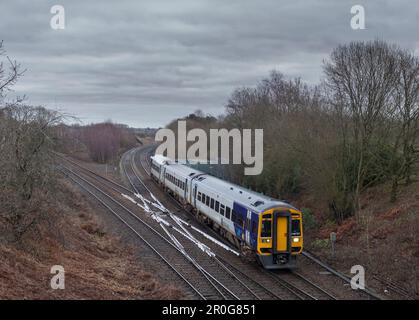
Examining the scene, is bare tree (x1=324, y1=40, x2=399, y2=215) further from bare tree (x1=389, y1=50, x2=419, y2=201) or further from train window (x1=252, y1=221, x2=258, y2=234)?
train window (x1=252, y1=221, x2=258, y2=234)

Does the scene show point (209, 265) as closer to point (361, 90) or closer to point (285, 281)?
point (285, 281)

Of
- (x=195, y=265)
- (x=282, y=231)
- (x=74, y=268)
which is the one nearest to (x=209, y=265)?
(x=195, y=265)

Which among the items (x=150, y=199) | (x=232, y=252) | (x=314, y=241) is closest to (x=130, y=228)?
(x=232, y=252)

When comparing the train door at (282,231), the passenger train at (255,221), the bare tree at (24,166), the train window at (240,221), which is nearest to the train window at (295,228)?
the passenger train at (255,221)

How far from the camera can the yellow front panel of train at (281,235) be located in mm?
17938

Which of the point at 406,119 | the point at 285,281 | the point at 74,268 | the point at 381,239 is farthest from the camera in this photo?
the point at 406,119

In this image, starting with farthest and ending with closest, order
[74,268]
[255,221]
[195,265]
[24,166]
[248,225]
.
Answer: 1. [248,225]
2. [195,265]
3. [255,221]
4. [24,166]
5. [74,268]

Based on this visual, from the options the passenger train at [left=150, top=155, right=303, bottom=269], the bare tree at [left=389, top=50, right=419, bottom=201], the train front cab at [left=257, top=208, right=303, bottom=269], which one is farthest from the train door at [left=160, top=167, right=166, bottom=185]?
the train front cab at [left=257, top=208, right=303, bottom=269]

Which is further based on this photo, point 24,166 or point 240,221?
point 240,221

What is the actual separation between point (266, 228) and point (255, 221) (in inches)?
19.5

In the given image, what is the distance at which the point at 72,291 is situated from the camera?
43.3 feet

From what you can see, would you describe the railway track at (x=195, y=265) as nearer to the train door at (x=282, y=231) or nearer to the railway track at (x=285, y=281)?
the railway track at (x=285, y=281)

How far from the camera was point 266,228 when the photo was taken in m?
17.8

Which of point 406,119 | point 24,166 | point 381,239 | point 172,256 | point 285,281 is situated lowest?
point 285,281
